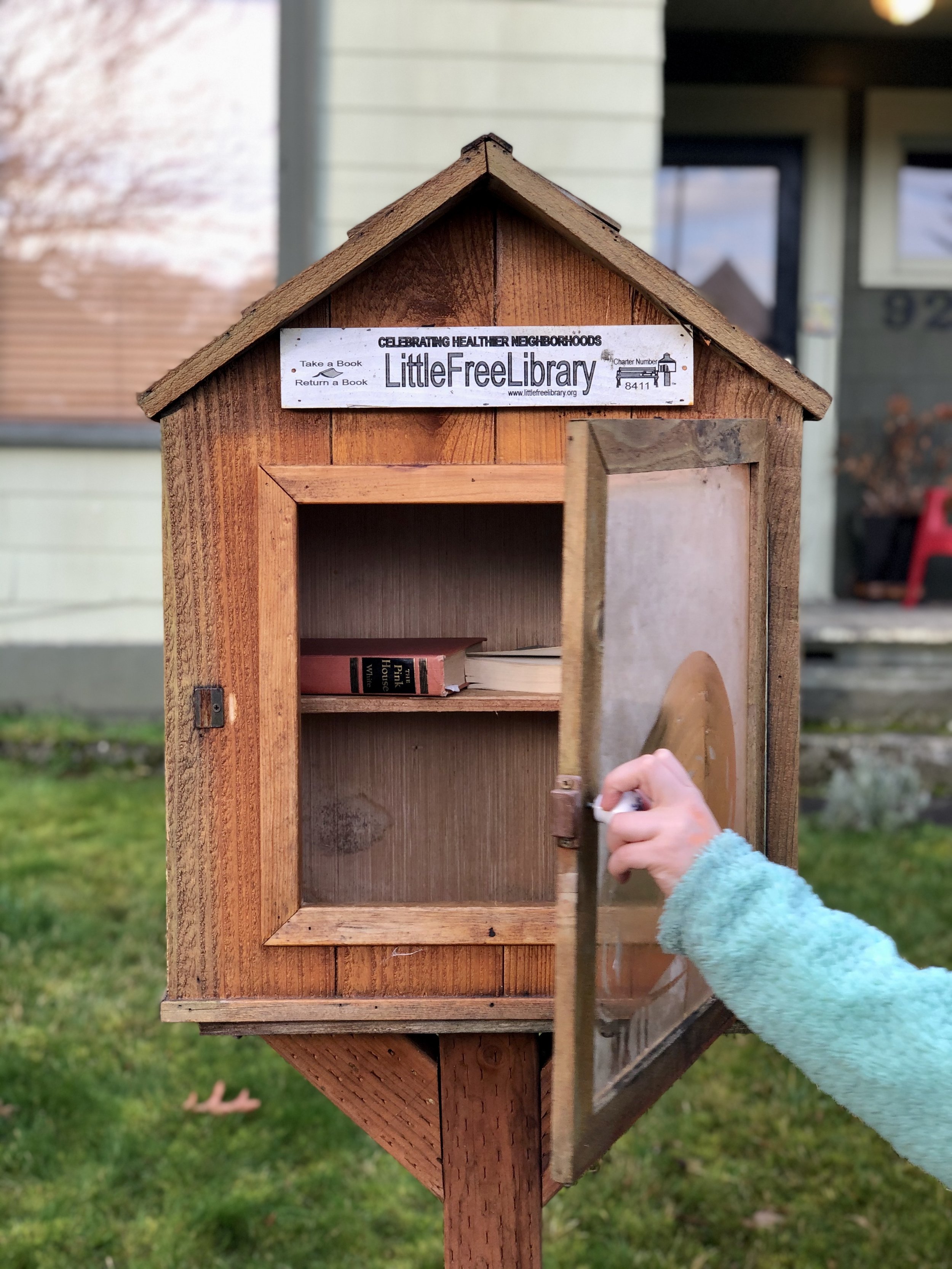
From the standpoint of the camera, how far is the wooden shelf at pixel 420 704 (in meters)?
1.39

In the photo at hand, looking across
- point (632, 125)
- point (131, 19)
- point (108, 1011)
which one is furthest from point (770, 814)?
point (131, 19)

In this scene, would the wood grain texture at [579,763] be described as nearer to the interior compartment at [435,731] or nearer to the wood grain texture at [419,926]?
the wood grain texture at [419,926]

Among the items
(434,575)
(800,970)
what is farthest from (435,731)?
(800,970)

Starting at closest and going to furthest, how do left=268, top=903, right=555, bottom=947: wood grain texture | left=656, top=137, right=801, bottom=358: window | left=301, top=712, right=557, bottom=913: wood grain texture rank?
left=268, top=903, right=555, bottom=947: wood grain texture, left=301, top=712, right=557, bottom=913: wood grain texture, left=656, top=137, right=801, bottom=358: window

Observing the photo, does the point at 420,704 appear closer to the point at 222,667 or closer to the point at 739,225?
the point at 222,667

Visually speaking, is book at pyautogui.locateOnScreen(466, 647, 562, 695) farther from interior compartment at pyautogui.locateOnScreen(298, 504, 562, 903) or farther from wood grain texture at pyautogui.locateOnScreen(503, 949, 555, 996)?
wood grain texture at pyautogui.locateOnScreen(503, 949, 555, 996)

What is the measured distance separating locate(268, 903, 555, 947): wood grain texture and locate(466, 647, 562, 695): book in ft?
0.93

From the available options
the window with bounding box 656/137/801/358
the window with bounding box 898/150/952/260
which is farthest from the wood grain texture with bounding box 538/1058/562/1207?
the window with bounding box 898/150/952/260

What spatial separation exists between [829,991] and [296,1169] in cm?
174

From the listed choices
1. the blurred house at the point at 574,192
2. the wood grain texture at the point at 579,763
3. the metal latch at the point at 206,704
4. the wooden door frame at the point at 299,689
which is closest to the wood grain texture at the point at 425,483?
the wooden door frame at the point at 299,689

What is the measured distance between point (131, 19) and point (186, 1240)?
4.30 metres

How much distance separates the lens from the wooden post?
4.73 feet

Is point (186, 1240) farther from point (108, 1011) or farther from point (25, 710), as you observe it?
point (25, 710)

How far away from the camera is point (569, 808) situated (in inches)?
38.6
